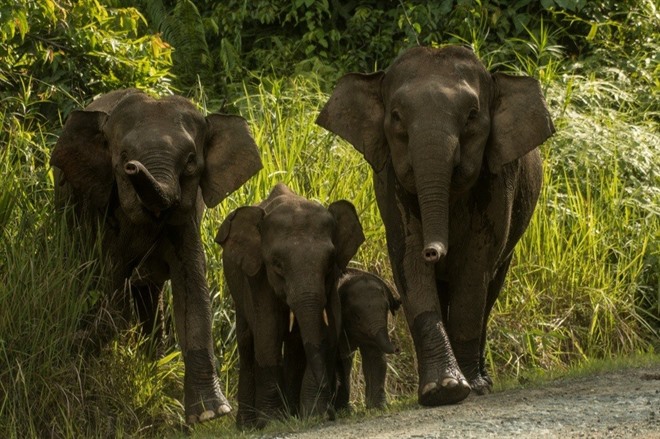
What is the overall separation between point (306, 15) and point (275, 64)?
59 centimetres

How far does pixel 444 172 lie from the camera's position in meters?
10.2

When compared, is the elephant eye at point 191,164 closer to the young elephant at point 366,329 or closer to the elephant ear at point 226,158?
the elephant ear at point 226,158

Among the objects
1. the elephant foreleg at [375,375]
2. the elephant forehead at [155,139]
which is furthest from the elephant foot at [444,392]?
the elephant forehead at [155,139]

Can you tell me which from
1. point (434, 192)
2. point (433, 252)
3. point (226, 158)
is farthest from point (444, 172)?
point (226, 158)

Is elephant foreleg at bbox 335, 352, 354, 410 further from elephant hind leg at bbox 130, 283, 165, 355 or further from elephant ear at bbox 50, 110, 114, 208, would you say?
elephant ear at bbox 50, 110, 114, 208

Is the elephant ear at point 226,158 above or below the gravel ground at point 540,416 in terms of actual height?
above

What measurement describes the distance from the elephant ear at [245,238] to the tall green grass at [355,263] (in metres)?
0.95

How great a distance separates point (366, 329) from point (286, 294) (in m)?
0.60

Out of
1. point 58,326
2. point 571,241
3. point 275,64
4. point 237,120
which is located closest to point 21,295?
point 58,326

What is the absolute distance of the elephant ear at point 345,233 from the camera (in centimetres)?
1115

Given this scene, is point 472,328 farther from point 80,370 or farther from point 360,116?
point 80,370

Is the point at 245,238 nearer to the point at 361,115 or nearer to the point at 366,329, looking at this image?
the point at 366,329

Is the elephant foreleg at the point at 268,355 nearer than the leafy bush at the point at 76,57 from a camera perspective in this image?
Yes

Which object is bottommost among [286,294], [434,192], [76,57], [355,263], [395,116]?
[286,294]
